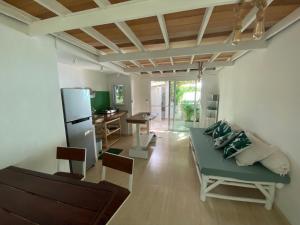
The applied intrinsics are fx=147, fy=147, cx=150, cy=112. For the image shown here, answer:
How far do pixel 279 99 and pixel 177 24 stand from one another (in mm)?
1696

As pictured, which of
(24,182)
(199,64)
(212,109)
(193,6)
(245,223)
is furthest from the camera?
(212,109)

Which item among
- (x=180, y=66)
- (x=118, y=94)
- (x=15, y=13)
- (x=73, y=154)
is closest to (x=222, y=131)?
(x=180, y=66)

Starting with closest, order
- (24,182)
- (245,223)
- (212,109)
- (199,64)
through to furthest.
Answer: (24,182)
(245,223)
(199,64)
(212,109)

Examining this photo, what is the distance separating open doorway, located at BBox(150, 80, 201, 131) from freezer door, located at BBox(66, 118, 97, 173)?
11.5 feet

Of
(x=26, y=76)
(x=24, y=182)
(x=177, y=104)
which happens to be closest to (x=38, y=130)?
(x=26, y=76)

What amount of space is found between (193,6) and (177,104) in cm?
493

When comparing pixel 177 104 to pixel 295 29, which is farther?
pixel 177 104

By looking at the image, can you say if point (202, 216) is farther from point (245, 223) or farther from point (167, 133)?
point (167, 133)

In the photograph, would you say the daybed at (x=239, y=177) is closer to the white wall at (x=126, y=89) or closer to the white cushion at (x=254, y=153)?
the white cushion at (x=254, y=153)

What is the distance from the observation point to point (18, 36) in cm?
167

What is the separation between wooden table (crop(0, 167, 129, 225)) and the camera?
926 mm

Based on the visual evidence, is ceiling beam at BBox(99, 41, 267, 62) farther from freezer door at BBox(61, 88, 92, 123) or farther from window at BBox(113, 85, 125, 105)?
window at BBox(113, 85, 125, 105)

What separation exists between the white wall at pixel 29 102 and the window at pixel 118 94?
330 centimetres

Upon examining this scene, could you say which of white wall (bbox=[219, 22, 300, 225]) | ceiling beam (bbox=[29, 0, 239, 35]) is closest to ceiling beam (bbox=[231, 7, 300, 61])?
white wall (bbox=[219, 22, 300, 225])
